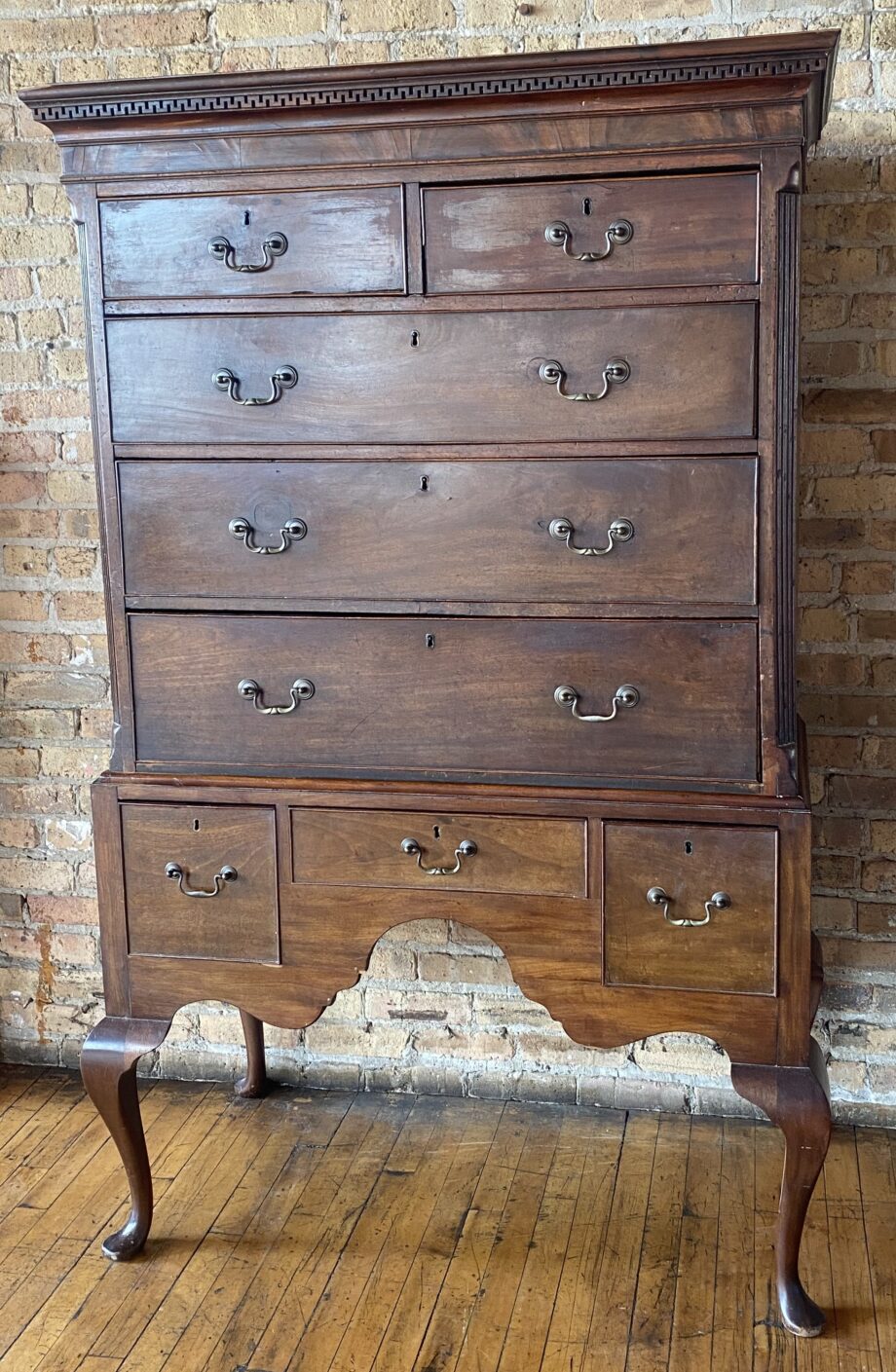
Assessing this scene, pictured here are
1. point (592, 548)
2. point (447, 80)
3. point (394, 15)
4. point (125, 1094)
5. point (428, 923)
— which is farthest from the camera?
point (428, 923)

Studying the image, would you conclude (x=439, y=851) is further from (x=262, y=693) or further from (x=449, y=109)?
(x=449, y=109)

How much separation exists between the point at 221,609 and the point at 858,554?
3.85ft

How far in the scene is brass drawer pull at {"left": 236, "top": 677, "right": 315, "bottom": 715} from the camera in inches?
85.6

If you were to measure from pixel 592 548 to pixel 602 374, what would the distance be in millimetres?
251

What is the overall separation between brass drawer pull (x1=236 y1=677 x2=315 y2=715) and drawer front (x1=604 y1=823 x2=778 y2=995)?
1.67 feet

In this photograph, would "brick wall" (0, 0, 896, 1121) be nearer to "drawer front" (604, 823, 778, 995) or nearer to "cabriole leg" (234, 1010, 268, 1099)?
"cabriole leg" (234, 1010, 268, 1099)

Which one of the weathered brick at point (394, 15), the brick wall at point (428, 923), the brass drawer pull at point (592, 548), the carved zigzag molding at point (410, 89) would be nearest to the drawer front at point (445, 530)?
the brass drawer pull at point (592, 548)

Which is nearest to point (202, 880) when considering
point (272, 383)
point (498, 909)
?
point (498, 909)

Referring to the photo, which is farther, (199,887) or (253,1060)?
(253,1060)

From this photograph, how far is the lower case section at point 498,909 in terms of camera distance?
208cm

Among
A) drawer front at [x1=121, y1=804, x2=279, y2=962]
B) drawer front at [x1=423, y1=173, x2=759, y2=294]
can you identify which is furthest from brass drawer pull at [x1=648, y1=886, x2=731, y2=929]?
drawer front at [x1=423, y1=173, x2=759, y2=294]

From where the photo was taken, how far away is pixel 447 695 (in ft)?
7.01

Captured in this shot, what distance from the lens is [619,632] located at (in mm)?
2070

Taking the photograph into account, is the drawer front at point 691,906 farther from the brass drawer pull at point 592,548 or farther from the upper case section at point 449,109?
the upper case section at point 449,109
